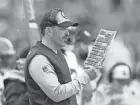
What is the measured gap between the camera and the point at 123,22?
361 inches

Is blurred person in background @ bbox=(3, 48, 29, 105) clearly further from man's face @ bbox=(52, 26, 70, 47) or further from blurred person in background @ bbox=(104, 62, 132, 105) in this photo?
blurred person in background @ bbox=(104, 62, 132, 105)

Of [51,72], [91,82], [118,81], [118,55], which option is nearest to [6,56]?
[91,82]

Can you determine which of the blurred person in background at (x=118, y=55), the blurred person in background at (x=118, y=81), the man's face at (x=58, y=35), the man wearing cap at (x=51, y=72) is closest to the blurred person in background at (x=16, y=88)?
the man wearing cap at (x=51, y=72)

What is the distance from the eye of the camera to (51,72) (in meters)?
3.68

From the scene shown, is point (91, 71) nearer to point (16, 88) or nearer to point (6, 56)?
point (16, 88)

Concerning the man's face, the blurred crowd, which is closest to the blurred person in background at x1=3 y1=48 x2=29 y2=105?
the blurred crowd

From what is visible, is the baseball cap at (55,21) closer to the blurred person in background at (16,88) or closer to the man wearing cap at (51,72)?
the man wearing cap at (51,72)

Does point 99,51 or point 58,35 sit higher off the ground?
point 58,35

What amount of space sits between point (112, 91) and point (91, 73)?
2.51 m

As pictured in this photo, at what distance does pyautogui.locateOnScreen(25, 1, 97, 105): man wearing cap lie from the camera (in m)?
3.64

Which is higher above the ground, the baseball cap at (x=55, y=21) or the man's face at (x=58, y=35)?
the baseball cap at (x=55, y=21)

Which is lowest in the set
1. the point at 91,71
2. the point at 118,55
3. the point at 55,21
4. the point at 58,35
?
the point at 118,55

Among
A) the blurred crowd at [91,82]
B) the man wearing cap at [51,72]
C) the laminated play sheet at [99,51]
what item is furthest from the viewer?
the blurred crowd at [91,82]

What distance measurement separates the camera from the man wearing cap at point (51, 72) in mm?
3645
